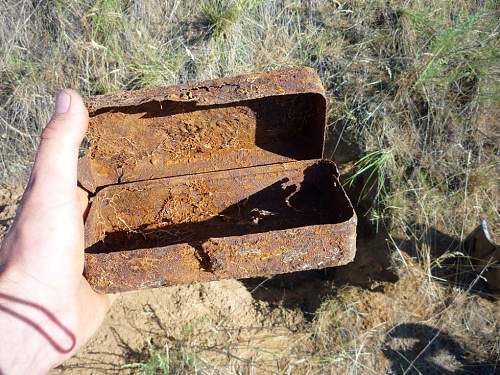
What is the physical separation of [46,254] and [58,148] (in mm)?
404

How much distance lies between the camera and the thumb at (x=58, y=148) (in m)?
1.66

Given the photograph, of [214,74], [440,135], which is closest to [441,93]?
[440,135]

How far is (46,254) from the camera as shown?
1.65 metres

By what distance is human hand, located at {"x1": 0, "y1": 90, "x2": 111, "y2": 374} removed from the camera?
1621 mm

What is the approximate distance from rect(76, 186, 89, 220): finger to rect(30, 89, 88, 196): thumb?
0.23 metres

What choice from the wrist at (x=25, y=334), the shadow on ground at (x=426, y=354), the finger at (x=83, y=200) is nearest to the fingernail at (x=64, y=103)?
the finger at (x=83, y=200)

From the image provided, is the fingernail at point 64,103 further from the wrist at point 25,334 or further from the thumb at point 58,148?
the wrist at point 25,334

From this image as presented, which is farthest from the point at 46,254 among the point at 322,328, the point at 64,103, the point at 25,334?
the point at 322,328

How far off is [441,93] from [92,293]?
93.8 inches

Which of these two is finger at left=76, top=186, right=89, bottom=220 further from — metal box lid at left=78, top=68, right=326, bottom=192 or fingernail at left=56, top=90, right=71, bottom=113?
fingernail at left=56, top=90, right=71, bottom=113

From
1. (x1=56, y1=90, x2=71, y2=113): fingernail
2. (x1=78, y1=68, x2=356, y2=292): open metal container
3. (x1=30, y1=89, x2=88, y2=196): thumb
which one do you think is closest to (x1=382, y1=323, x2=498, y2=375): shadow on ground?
(x1=78, y1=68, x2=356, y2=292): open metal container

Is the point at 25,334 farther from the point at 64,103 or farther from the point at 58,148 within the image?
the point at 64,103

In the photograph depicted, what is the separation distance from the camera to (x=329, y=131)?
114 inches

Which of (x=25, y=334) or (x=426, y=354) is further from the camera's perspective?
(x=426, y=354)
